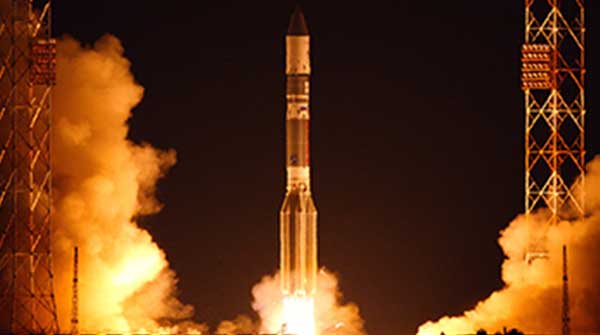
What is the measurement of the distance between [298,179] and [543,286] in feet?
19.4

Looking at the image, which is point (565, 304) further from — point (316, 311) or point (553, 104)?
point (316, 311)

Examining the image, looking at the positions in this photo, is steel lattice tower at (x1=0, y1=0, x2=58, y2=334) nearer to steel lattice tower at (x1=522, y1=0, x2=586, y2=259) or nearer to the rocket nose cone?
the rocket nose cone

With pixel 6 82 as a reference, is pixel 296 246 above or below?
below

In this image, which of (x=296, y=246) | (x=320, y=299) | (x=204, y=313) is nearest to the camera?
(x=296, y=246)

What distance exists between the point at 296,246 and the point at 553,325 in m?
5.81

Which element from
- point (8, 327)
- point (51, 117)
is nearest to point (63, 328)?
point (8, 327)

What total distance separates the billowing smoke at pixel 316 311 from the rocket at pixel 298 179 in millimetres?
2908

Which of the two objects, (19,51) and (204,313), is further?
(204,313)

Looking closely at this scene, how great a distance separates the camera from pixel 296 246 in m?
41.0

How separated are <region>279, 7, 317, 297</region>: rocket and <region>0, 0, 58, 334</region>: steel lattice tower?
4760 mm

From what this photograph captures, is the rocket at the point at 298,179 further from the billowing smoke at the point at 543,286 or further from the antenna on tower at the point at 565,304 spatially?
the antenna on tower at the point at 565,304

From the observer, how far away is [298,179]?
1604 inches

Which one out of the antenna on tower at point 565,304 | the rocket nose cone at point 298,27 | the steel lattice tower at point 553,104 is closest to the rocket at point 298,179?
the rocket nose cone at point 298,27

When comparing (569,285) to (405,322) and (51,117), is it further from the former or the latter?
(51,117)
